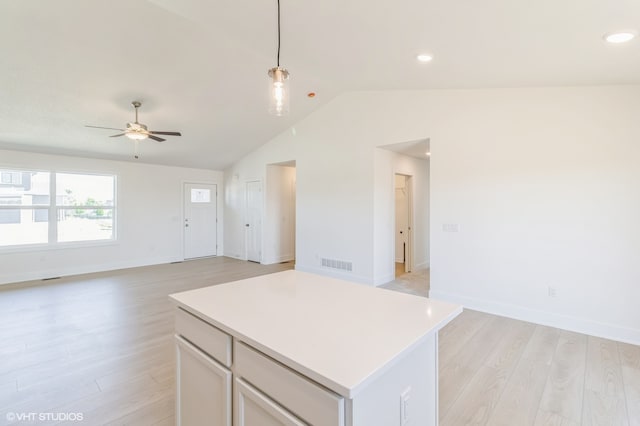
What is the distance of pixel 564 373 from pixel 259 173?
6254 mm

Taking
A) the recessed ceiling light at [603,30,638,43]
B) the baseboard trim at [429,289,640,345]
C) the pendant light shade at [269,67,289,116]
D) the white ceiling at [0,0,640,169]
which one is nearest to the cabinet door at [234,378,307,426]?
the pendant light shade at [269,67,289,116]

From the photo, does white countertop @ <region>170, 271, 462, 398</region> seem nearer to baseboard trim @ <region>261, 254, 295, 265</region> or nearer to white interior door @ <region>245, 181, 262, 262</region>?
baseboard trim @ <region>261, 254, 295, 265</region>

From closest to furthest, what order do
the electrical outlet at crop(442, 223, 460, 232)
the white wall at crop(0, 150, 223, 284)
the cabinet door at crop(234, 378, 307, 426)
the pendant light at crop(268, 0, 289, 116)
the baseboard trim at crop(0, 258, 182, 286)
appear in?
the cabinet door at crop(234, 378, 307, 426) → the pendant light at crop(268, 0, 289, 116) → the electrical outlet at crop(442, 223, 460, 232) → the baseboard trim at crop(0, 258, 182, 286) → the white wall at crop(0, 150, 223, 284)

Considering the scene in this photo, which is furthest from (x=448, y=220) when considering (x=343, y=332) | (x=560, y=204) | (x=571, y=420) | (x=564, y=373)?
(x=343, y=332)

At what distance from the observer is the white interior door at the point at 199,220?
25.3 ft

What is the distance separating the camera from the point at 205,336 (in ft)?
4.63

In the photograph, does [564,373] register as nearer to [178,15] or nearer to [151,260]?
[178,15]

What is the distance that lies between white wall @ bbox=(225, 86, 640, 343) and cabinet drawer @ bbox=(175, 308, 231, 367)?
3.60 meters

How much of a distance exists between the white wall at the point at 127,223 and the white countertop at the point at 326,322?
6.16 meters

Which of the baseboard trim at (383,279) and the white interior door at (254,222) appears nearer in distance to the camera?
the baseboard trim at (383,279)

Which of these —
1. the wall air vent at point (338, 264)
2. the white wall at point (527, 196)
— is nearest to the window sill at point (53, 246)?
the wall air vent at point (338, 264)

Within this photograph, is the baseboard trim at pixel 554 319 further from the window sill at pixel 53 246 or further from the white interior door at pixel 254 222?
the window sill at pixel 53 246

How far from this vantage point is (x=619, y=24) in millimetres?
1961

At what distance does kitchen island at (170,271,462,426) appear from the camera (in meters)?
0.91
